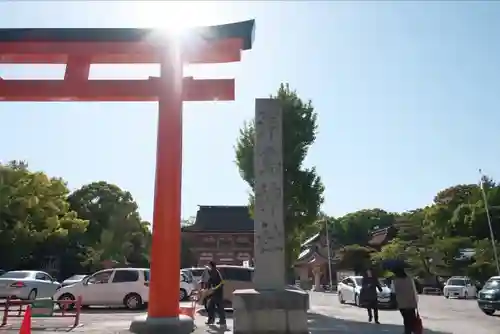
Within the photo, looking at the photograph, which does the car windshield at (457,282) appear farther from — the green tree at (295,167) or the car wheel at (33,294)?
the car wheel at (33,294)

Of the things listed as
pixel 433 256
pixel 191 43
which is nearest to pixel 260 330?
pixel 191 43

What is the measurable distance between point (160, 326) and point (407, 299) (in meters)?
5.09

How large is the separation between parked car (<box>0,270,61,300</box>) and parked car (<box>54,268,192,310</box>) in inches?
123

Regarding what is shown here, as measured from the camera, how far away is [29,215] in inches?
1119

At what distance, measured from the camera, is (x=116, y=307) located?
17797mm

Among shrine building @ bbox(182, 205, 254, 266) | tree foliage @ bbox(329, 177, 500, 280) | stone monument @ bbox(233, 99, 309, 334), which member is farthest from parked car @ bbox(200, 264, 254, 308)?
tree foliage @ bbox(329, 177, 500, 280)

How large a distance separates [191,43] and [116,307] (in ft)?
37.4

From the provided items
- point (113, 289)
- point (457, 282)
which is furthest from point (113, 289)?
point (457, 282)

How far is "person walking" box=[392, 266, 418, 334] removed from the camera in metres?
8.91

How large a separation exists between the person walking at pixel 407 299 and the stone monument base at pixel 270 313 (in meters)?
2.05

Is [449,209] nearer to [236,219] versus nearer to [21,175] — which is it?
[236,219]

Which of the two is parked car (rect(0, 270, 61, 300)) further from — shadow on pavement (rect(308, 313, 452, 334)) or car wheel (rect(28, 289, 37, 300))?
shadow on pavement (rect(308, 313, 452, 334))

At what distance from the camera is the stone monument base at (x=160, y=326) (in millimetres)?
9758

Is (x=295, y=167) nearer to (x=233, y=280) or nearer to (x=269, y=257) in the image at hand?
(x=233, y=280)
